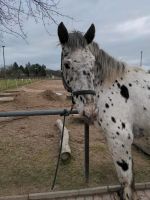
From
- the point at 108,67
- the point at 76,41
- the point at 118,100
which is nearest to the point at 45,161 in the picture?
the point at 118,100

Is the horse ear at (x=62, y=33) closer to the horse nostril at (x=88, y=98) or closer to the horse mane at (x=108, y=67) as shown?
the horse mane at (x=108, y=67)

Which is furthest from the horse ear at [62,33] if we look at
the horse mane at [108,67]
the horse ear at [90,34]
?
the horse mane at [108,67]

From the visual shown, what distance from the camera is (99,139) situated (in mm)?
7035

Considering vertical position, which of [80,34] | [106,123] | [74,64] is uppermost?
[80,34]

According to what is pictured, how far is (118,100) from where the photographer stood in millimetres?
4109

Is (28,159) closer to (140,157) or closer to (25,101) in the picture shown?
(140,157)

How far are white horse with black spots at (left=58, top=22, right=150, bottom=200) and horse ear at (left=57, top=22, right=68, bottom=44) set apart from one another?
0.01m

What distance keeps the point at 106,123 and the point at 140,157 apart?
2341mm

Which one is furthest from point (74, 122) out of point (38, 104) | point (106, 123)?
point (106, 123)

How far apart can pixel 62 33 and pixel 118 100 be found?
1.01 metres

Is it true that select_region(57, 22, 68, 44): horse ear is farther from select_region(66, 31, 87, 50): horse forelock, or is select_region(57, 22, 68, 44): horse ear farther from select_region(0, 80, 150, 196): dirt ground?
select_region(0, 80, 150, 196): dirt ground

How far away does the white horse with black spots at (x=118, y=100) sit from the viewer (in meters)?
3.92

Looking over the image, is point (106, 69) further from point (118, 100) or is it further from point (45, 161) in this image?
point (45, 161)

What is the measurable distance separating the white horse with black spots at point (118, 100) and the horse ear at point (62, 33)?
1 cm
